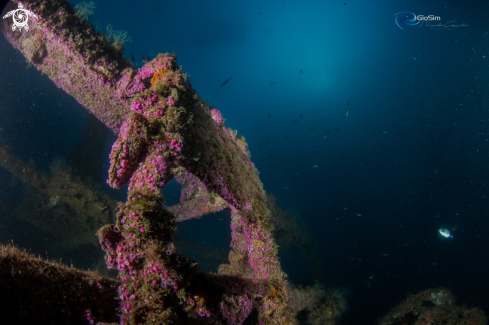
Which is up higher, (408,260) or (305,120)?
(305,120)

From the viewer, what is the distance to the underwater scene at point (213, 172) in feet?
8.62

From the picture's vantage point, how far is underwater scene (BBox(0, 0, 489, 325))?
263 centimetres

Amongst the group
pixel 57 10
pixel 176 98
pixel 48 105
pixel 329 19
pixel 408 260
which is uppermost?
pixel 329 19

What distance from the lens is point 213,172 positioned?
3402mm

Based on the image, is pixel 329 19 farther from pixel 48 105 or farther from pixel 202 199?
pixel 202 199

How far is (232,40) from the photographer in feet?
193

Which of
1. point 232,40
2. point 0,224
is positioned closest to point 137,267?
point 0,224

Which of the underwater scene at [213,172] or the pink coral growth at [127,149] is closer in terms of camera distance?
the underwater scene at [213,172]

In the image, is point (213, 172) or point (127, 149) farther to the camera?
point (213, 172)

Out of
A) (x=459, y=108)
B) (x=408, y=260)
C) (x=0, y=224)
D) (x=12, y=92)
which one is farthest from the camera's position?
(x=459, y=108)

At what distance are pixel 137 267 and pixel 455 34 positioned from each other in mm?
69899

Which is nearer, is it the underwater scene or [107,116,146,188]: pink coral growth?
the underwater scene

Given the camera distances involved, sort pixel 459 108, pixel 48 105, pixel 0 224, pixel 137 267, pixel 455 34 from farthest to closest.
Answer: pixel 459 108
pixel 455 34
pixel 48 105
pixel 0 224
pixel 137 267

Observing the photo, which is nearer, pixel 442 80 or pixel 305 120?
pixel 442 80
